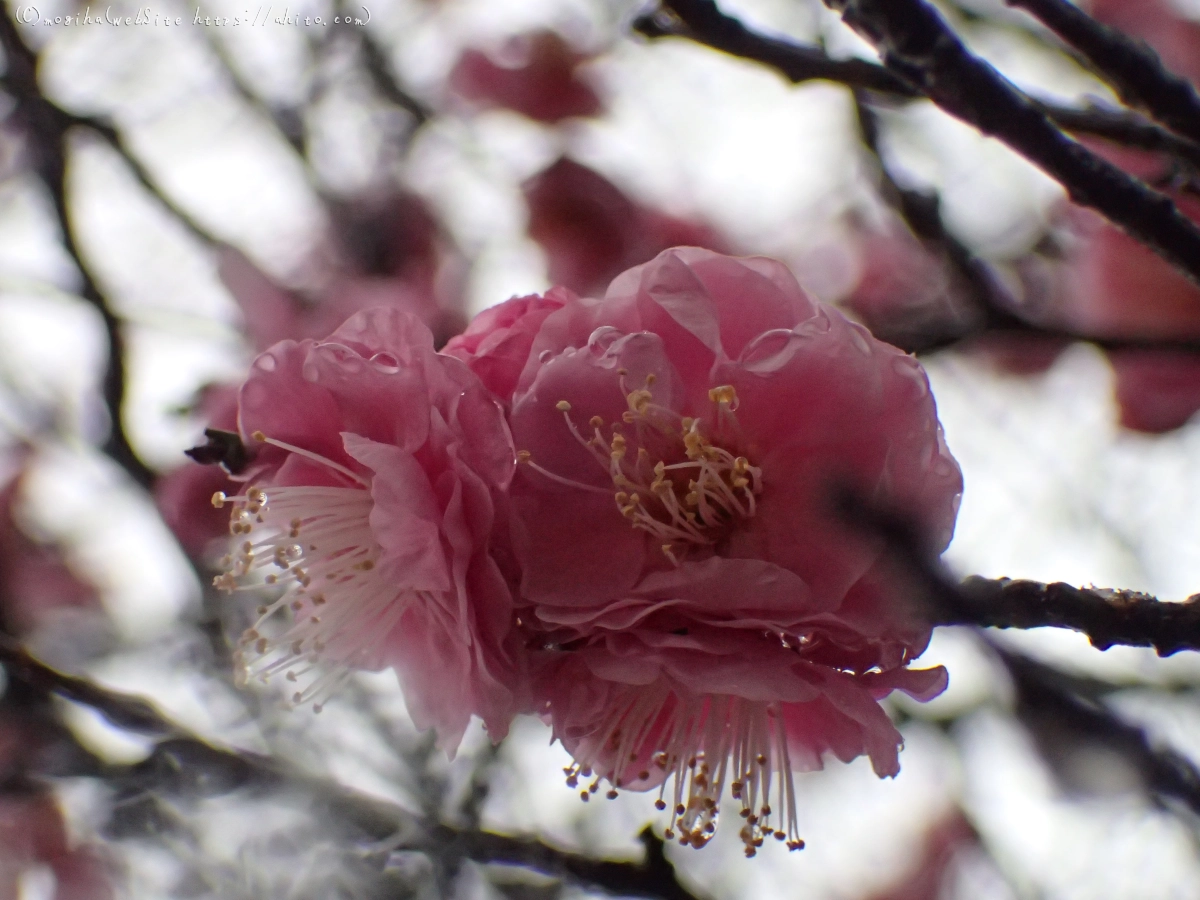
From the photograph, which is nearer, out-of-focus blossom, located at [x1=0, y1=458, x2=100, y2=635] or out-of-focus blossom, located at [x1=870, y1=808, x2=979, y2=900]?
out-of-focus blossom, located at [x1=870, y1=808, x2=979, y2=900]

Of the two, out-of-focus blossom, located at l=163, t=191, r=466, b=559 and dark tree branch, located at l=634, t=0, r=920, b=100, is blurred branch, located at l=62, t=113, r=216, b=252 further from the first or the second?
dark tree branch, located at l=634, t=0, r=920, b=100

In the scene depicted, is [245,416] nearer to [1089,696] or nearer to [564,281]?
[1089,696]

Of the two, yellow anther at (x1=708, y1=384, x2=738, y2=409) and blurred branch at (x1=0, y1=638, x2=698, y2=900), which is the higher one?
yellow anther at (x1=708, y1=384, x2=738, y2=409)

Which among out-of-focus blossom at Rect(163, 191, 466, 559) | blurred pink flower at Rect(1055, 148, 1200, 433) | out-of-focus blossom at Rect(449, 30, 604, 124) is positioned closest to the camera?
blurred pink flower at Rect(1055, 148, 1200, 433)

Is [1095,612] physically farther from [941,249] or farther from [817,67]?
[941,249]

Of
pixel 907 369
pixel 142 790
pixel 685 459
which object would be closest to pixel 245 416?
pixel 685 459

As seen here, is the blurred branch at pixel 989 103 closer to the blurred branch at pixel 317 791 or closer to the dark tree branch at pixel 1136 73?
the dark tree branch at pixel 1136 73

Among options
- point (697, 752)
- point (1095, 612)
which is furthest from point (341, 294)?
point (1095, 612)

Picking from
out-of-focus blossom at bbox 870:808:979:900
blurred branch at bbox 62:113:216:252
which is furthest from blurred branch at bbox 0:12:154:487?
out-of-focus blossom at bbox 870:808:979:900
